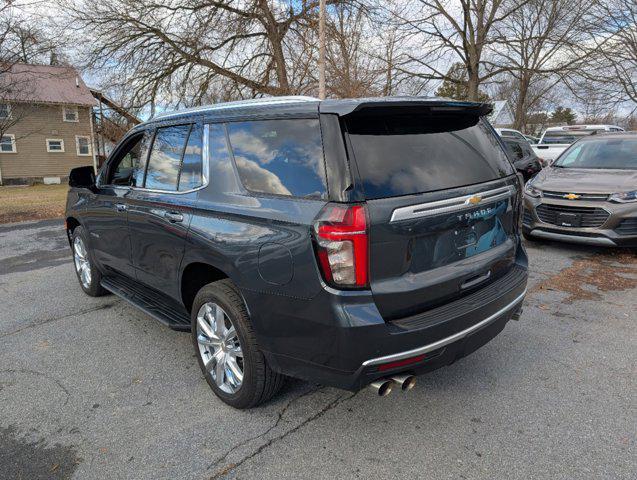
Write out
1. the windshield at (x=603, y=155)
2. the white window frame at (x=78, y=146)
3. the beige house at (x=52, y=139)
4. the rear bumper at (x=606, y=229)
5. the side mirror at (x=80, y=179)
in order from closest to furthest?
the side mirror at (x=80, y=179), the rear bumper at (x=606, y=229), the windshield at (x=603, y=155), the beige house at (x=52, y=139), the white window frame at (x=78, y=146)

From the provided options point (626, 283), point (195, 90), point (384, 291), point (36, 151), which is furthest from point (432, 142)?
point (36, 151)

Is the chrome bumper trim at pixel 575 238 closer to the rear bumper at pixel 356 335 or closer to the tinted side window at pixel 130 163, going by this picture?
the rear bumper at pixel 356 335

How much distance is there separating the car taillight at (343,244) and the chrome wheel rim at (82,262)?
366 centimetres

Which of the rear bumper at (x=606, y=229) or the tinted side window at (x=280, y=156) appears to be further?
the rear bumper at (x=606, y=229)

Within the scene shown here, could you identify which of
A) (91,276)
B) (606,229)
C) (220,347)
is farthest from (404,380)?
(606,229)

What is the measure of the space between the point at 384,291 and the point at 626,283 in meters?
4.50

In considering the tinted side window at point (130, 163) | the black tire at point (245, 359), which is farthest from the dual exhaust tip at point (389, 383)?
the tinted side window at point (130, 163)

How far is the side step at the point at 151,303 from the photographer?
339cm

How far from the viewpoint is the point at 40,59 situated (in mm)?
11875

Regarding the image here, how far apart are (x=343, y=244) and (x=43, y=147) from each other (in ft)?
119

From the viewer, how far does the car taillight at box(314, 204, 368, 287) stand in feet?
7.21

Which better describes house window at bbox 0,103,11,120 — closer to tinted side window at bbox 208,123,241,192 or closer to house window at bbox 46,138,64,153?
tinted side window at bbox 208,123,241,192

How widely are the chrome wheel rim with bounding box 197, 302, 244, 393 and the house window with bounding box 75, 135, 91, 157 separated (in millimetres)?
35702

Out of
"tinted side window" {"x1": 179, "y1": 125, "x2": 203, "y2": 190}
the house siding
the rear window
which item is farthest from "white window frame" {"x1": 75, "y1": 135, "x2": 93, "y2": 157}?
the rear window
